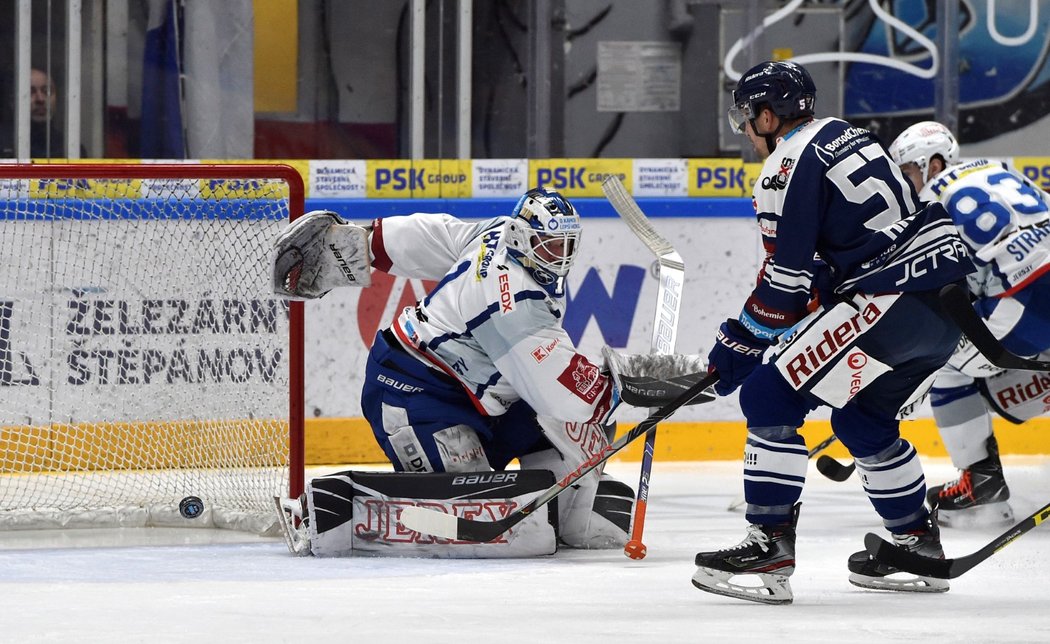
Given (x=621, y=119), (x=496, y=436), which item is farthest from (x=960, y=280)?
(x=621, y=119)

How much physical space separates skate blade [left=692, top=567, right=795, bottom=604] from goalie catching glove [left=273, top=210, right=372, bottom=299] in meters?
1.28

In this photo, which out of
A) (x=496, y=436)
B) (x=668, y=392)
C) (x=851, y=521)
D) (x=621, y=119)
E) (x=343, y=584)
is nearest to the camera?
(x=343, y=584)

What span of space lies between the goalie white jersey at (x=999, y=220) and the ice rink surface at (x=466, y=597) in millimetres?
752

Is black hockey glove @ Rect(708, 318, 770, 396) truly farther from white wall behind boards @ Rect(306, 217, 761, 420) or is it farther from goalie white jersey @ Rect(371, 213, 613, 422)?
white wall behind boards @ Rect(306, 217, 761, 420)

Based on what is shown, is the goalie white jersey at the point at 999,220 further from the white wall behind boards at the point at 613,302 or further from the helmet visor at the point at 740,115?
the white wall behind boards at the point at 613,302

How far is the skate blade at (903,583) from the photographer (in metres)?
3.33

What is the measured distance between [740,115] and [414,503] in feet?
4.07

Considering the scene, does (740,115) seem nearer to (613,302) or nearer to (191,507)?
(191,507)

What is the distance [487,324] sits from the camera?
12.0 feet

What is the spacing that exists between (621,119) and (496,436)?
2.40 metres

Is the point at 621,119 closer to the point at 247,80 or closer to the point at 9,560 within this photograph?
the point at 247,80

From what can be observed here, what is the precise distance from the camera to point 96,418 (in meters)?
4.47

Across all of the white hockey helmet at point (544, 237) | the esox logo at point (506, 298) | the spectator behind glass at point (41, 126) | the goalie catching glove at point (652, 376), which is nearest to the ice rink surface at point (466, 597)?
the goalie catching glove at point (652, 376)

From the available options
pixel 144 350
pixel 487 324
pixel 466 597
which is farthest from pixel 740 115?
pixel 144 350
